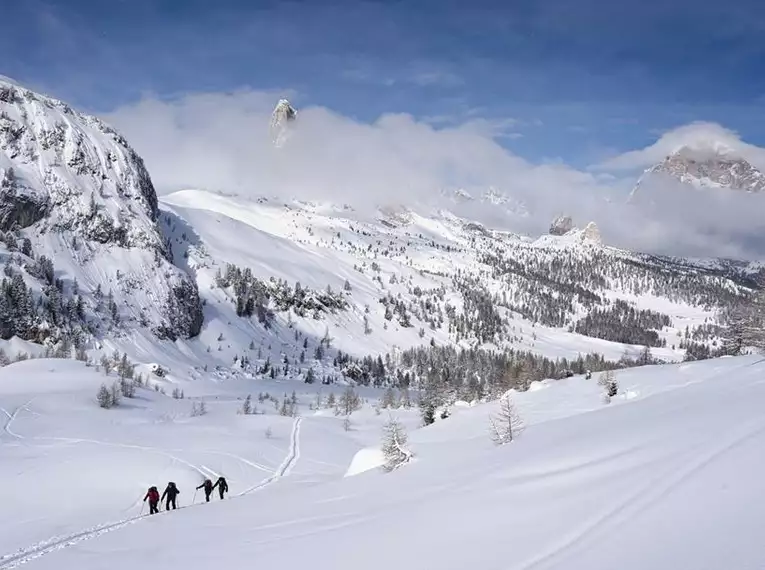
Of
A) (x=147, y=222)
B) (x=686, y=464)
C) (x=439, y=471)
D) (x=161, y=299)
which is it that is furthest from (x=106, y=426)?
(x=147, y=222)

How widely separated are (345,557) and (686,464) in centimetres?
748

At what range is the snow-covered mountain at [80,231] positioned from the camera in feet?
442

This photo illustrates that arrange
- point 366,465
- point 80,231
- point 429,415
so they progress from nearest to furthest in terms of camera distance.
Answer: point 366,465, point 429,415, point 80,231

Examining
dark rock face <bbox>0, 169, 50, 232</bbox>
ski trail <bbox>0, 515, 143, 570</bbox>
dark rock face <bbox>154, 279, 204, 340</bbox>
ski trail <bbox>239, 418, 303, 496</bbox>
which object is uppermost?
dark rock face <bbox>0, 169, 50, 232</bbox>

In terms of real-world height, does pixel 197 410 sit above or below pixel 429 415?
below

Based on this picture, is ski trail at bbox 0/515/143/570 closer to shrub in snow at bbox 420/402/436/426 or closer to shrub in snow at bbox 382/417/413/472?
shrub in snow at bbox 382/417/413/472

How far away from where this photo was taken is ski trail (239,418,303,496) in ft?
130

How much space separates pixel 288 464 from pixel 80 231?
130998 millimetres

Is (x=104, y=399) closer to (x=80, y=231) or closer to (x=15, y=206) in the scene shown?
(x=15, y=206)

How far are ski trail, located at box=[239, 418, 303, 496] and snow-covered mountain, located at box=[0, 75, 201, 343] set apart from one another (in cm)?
8019

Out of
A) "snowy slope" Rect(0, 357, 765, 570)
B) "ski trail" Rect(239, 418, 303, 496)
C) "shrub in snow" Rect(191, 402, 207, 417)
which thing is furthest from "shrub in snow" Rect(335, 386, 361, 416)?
"snowy slope" Rect(0, 357, 765, 570)

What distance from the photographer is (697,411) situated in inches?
811

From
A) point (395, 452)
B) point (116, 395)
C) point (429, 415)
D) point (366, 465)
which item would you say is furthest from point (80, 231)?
point (395, 452)

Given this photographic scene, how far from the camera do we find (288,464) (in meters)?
51.2
